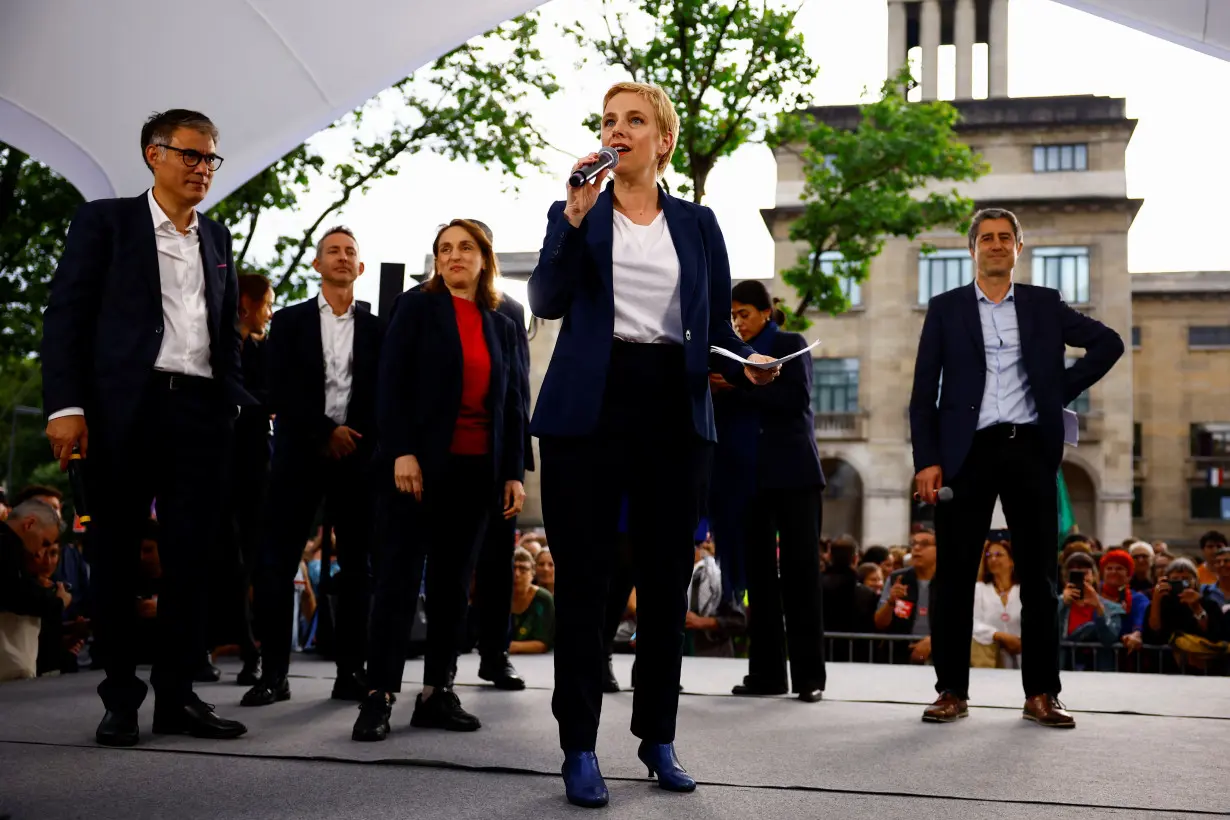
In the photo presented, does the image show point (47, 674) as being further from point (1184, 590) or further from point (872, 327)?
point (872, 327)

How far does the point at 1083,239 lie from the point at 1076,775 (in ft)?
121

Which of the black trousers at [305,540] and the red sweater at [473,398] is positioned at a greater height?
the red sweater at [473,398]

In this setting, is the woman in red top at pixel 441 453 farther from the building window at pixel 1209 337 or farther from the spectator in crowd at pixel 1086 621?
the building window at pixel 1209 337

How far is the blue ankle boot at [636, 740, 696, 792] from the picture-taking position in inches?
137

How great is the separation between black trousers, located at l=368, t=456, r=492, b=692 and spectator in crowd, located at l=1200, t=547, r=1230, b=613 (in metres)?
6.33

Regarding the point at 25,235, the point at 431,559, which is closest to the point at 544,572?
the point at 431,559

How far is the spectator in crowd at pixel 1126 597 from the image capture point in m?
8.82

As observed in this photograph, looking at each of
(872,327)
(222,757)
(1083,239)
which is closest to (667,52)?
(222,757)

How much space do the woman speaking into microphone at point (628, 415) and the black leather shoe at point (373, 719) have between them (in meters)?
1.05

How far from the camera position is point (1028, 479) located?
511cm

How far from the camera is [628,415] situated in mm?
3557

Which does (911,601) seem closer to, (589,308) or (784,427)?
(784,427)

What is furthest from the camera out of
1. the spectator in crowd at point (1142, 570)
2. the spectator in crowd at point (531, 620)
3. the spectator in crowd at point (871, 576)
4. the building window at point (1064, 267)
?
the building window at point (1064, 267)

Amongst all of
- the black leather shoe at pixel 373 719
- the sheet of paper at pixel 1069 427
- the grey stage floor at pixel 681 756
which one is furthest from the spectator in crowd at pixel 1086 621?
the black leather shoe at pixel 373 719
